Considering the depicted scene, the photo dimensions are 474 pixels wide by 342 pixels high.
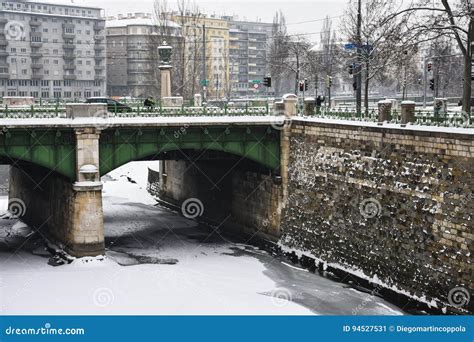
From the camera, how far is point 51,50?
121625mm

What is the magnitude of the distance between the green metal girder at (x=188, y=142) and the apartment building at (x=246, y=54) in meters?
114

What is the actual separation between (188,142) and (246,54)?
13258cm

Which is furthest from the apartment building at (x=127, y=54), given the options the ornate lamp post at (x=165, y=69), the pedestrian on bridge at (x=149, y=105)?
the pedestrian on bridge at (x=149, y=105)

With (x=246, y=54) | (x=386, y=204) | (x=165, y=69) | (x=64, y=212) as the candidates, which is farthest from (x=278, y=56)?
(x=246, y=54)

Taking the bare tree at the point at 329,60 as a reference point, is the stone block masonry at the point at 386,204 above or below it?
below

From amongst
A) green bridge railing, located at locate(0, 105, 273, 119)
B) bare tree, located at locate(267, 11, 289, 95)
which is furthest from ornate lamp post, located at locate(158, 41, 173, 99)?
bare tree, located at locate(267, 11, 289, 95)

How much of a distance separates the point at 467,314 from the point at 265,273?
1039 cm

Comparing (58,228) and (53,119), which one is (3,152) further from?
(58,228)

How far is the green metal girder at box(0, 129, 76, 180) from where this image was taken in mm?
34419

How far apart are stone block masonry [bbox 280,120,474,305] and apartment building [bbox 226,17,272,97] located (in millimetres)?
116744

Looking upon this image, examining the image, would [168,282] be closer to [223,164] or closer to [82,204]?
[82,204]

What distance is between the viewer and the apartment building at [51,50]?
117 metres

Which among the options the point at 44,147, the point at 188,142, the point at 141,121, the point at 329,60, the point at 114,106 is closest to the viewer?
the point at 44,147

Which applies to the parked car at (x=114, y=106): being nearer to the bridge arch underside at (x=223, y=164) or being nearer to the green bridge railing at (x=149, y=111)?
the green bridge railing at (x=149, y=111)
